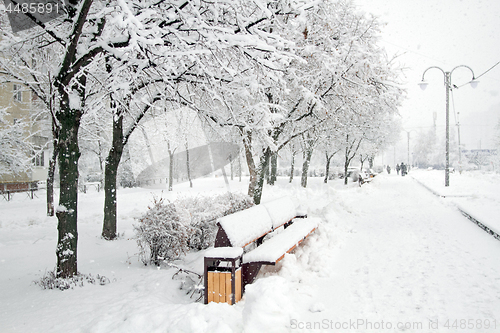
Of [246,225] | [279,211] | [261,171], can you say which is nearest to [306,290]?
[246,225]

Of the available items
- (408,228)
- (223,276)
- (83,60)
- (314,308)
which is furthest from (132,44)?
(408,228)

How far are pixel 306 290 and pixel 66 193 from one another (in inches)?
161

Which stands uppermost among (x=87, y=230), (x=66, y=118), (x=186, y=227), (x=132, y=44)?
(x=132, y=44)

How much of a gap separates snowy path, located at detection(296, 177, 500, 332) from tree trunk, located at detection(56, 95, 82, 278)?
3.75 metres

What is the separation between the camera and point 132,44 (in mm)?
3529

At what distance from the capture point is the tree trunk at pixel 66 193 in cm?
491

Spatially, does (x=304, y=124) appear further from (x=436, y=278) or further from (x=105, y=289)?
(x=105, y=289)

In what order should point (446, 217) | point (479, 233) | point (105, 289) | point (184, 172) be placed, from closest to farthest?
point (105, 289), point (479, 233), point (446, 217), point (184, 172)

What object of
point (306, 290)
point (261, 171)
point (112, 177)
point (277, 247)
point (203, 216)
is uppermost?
point (261, 171)

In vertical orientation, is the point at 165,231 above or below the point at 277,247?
above

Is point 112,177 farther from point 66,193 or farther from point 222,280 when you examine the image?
point 222,280

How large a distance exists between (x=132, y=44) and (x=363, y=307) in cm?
439

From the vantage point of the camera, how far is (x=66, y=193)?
16.2ft

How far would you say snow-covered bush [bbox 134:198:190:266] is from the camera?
5.78 m
